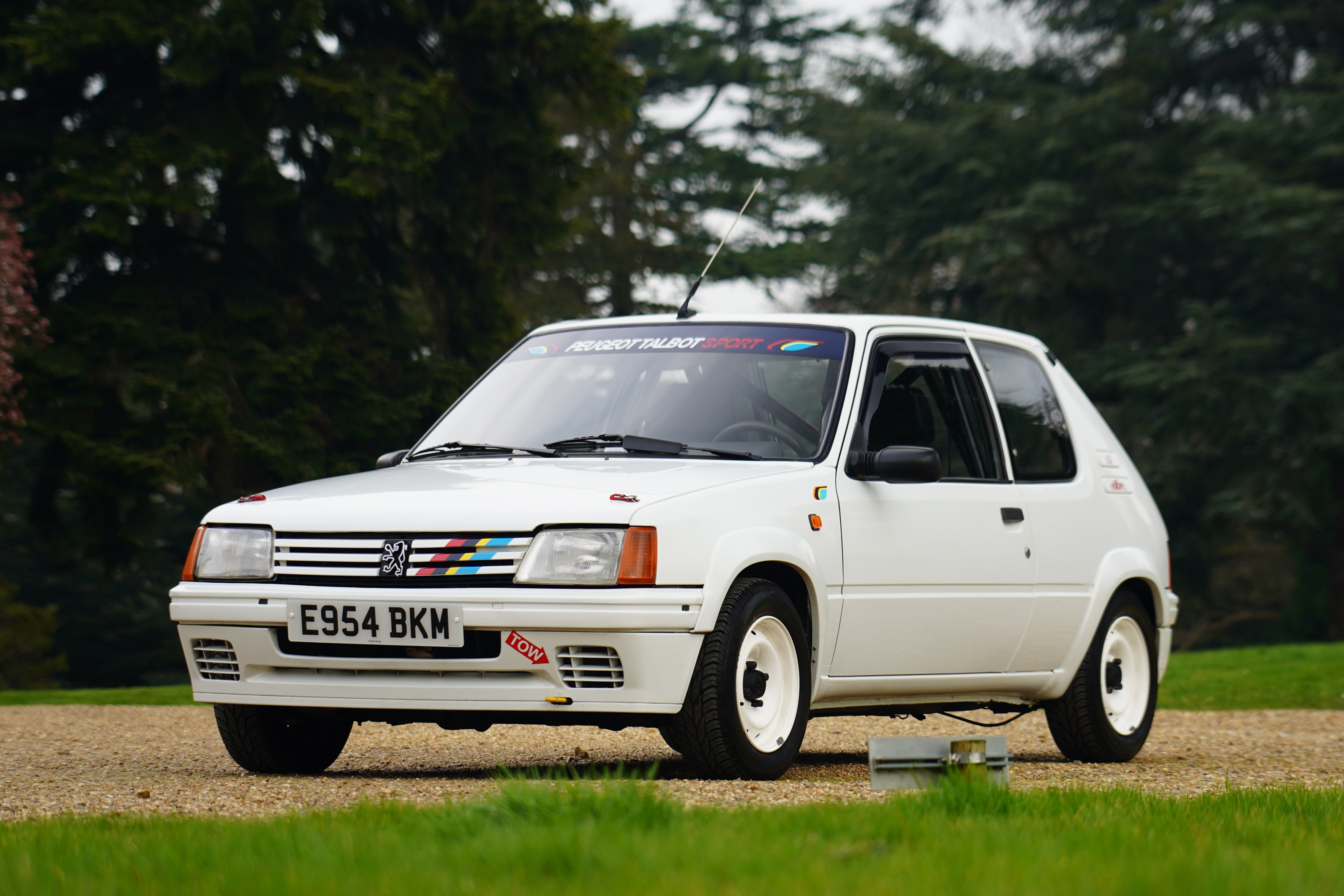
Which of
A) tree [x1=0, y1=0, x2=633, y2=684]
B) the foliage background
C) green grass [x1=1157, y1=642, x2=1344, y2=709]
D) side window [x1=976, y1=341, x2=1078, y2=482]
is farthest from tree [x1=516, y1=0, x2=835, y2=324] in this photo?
side window [x1=976, y1=341, x2=1078, y2=482]

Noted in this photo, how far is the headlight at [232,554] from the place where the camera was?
6457 millimetres

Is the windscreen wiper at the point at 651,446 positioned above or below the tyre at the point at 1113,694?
above

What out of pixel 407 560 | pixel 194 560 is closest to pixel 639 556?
pixel 407 560

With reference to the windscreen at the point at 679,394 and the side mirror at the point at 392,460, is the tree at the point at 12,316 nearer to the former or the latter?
A: the side mirror at the point at 392,460

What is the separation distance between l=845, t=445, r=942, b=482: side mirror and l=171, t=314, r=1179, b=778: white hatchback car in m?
0.01

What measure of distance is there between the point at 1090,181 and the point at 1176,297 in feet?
7.97

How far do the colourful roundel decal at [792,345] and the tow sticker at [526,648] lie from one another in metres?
1.93

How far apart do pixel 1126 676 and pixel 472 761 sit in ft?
10.4

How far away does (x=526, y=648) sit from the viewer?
5965 mm

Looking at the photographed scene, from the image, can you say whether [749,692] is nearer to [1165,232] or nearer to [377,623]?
[377,623]

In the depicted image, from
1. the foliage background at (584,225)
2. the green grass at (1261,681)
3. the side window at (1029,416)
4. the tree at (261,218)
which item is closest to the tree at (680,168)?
the foliage background at (584,225)

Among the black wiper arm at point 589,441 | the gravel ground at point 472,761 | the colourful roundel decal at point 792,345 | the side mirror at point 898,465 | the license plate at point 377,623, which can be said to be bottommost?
the gravel ground at point 472,761

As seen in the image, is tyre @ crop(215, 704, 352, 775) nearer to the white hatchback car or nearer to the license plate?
the white hatchback car

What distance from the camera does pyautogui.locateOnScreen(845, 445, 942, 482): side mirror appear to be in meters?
6.76
